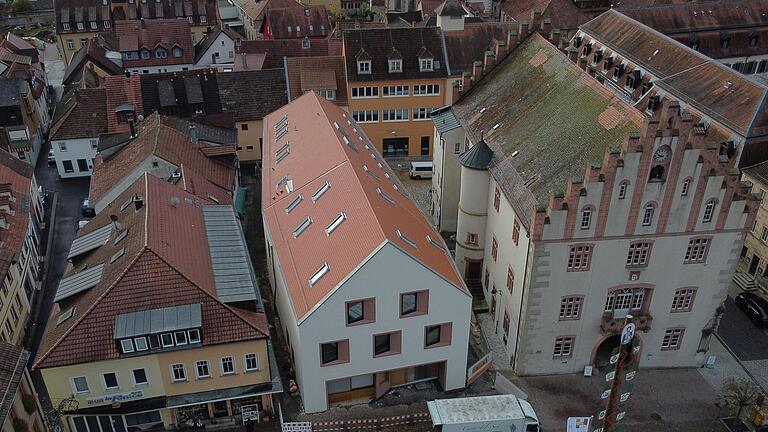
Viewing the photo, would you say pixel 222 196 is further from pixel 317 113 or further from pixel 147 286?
pixel 147 286

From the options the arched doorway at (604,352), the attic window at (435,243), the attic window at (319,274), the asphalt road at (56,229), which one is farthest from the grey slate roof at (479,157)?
the asphalt road at (56,229)

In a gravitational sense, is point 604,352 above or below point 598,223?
below

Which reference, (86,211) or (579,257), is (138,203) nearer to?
(86,211)

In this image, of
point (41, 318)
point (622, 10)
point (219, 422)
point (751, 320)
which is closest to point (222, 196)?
point (41, 318)

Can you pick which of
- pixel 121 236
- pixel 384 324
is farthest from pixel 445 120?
pixel 121 236

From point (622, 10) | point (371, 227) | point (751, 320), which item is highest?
point (622, 10)

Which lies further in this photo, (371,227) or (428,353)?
(428,353)

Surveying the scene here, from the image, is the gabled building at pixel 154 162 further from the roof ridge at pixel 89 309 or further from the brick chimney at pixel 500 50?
the brick chimney at pixel 500 50
